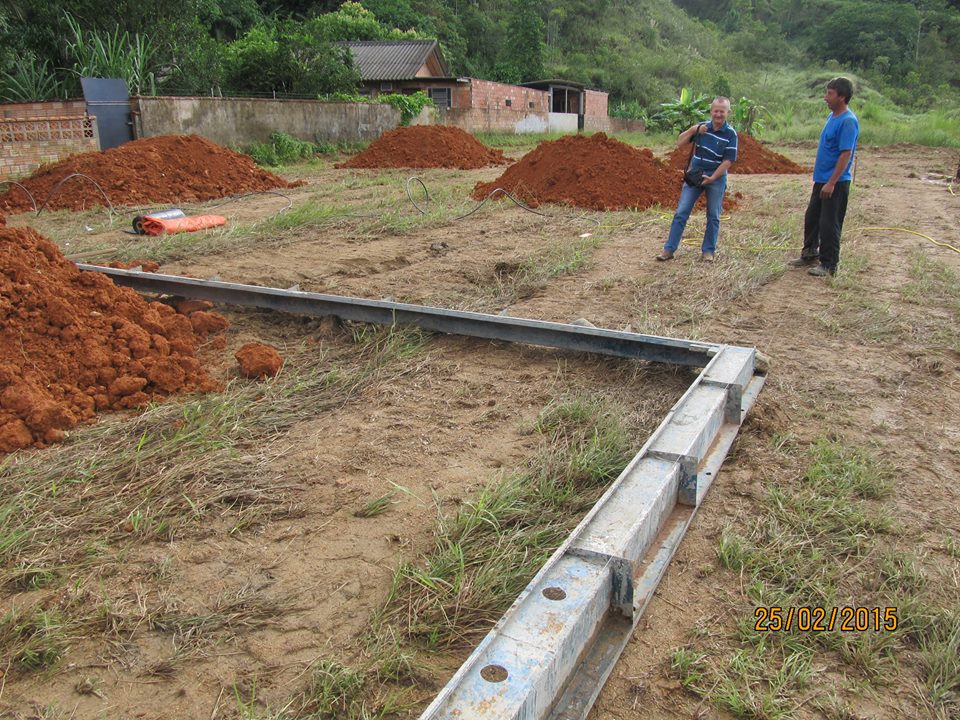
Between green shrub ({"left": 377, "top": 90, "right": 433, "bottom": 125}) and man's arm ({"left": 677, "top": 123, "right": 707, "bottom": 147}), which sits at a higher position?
green shrub ({"left": 377, "top": 90, "right": 433, "bottom": 125})

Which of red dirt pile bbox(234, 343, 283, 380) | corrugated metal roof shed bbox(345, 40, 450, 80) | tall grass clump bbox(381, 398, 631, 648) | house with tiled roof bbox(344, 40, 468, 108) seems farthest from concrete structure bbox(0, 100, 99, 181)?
corrugated metal roof shed bbox(345, 40, 450, 80)

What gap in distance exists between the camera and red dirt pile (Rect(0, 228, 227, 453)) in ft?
11.5

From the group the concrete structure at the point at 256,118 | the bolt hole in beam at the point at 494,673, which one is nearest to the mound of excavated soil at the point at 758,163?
the concrete structure at the point at 256,118

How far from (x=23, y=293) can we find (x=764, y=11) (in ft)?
344

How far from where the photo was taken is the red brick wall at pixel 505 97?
33312mm

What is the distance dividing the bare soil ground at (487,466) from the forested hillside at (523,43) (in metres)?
13.0

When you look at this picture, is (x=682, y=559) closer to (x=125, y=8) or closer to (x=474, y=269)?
(x=474, y=269)

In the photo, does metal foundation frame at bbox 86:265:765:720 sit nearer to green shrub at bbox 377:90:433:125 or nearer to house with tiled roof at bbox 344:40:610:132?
green shrub at bbox 377:90:433:125

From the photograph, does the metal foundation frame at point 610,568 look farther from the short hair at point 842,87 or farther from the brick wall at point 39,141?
the brick wall at point 39,141

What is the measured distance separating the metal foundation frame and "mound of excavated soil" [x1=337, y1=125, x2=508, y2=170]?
49.9 feet

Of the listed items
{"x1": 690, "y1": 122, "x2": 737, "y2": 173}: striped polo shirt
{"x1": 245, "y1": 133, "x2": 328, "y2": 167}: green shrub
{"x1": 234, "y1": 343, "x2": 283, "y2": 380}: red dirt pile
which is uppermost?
{"x1": 690, "y1": 122, "x2": 737, "y2": 173}: striped polo shirt

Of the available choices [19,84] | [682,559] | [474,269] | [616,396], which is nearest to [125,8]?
[19,84]

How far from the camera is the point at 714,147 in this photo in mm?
7258

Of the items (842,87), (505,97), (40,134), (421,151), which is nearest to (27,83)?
(40,134)
